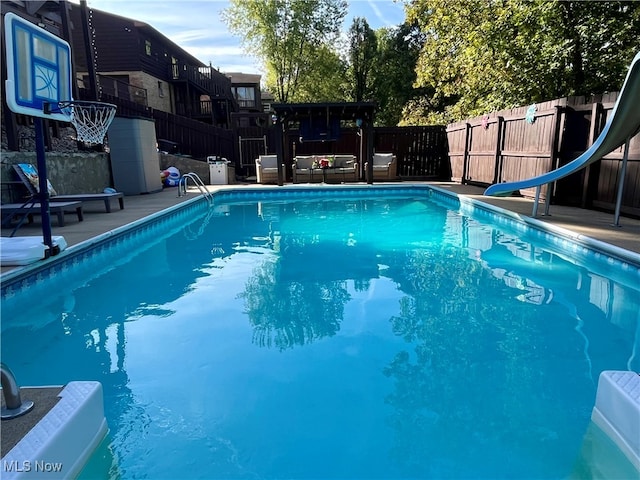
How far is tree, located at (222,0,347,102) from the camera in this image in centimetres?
2620

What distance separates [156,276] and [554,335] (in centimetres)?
405

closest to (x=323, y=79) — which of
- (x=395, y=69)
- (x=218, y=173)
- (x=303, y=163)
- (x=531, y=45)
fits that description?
(x=395, y=69)

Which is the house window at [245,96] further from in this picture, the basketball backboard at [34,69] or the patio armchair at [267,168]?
the basketball backboard at [34,69]

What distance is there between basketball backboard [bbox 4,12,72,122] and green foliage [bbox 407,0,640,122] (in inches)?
393

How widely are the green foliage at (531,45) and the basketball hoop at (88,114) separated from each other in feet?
31.6

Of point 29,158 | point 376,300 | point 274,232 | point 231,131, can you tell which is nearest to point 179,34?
point 231,131

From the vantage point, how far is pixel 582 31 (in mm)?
9828

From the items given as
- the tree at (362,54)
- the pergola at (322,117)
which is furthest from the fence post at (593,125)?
the tree at (362,54)

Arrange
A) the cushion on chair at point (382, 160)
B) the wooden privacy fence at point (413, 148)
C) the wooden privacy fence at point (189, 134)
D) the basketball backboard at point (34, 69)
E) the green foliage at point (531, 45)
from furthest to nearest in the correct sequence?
the wooden privacy fence at point (413, 148), the wooden privacy fence at point (189, 134), the cushion on chair at point (382, 160), the green foliage at point (531, 45), the basketball backboard at point (34, 69)

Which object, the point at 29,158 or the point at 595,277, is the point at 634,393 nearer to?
the point at 595,277

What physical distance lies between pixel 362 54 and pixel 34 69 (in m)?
26.4

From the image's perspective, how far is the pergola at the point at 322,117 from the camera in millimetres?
12180

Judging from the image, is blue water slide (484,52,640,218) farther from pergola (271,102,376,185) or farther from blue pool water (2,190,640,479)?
pergola (271,102,376,185)

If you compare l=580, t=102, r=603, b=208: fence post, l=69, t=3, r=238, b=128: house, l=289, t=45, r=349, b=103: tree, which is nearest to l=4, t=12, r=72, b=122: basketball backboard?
l=580, t=102, r=603, b=208: fence post
